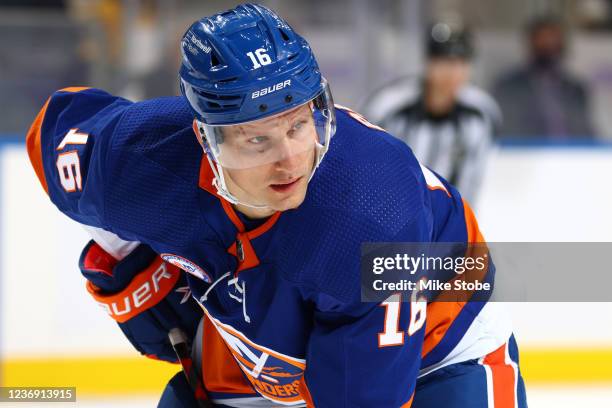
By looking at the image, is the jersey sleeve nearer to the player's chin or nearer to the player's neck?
the player's neck

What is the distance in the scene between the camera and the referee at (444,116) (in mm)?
3920

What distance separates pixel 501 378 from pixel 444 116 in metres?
2.23

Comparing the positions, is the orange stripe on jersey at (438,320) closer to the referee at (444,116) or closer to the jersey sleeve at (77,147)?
the jersey sleeve at (77,147)

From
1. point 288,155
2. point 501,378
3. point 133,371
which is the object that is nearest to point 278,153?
point 288,155

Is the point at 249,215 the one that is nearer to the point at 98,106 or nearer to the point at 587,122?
the point at 98,106

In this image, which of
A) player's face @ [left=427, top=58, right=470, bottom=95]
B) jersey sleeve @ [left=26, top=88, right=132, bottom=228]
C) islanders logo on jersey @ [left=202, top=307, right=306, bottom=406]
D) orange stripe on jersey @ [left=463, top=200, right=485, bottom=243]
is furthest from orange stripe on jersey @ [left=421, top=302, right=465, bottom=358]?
player's face @ [left=427, top=58, right=470, bottom=95]

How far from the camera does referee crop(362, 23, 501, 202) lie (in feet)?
12.9

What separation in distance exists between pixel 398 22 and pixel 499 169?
90cm

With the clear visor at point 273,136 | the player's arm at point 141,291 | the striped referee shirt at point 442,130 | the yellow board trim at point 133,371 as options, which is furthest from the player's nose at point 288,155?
the striped referee shirt at point 442,130

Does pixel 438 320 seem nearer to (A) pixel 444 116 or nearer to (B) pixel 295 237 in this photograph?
(B) pixel 295 237

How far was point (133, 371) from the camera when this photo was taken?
3.23 m

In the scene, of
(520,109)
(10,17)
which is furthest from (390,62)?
(10,17)

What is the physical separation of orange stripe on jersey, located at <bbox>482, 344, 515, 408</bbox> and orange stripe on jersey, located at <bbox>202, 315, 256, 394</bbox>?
1.60 feet

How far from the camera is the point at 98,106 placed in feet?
6.52
